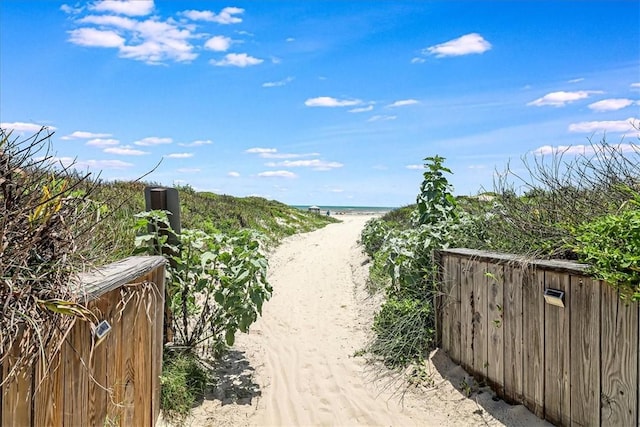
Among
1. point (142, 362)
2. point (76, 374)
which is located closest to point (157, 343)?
point (142, 362)

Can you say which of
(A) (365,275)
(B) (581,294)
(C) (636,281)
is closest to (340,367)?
(B) (581,294)

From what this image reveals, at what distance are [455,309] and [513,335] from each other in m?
1.05

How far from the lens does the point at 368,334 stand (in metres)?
6.49

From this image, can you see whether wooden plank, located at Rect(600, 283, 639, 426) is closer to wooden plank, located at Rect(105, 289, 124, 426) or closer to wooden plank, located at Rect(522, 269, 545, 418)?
wooden plank, located at Rect(522, 269, 545, 418)

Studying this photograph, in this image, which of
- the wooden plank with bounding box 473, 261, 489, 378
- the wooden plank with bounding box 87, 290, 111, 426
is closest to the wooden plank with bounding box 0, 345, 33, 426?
the wooden plank with bounding box 87, 290, 111, 426

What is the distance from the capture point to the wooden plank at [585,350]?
3.24m

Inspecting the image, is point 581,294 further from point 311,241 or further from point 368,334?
point 311,241

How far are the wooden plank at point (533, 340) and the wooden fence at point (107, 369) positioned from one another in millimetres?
3052

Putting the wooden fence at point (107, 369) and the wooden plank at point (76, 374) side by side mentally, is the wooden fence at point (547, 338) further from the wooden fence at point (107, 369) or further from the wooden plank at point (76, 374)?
the wooden plank at point (76, 374)

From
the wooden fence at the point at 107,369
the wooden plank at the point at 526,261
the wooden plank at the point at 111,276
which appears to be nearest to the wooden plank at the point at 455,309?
the wooden plank at the point at 526,261

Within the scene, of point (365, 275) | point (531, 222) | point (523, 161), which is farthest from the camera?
point (365, 275)

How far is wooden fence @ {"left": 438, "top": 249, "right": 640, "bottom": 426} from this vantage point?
3.08m

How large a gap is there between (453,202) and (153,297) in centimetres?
464

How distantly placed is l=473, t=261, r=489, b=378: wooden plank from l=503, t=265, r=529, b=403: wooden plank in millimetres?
321
